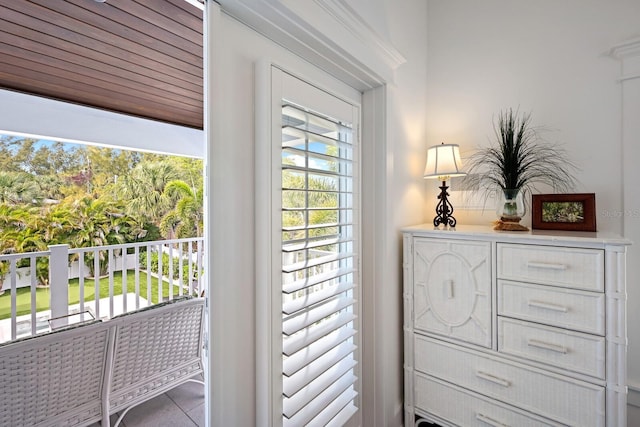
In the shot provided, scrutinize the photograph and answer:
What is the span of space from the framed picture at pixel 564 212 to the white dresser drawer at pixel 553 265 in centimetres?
33

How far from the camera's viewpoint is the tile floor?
185 centimetres

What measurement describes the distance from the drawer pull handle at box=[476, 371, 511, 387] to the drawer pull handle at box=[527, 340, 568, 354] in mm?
221

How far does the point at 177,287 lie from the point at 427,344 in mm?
3109

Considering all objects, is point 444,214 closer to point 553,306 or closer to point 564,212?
point 564,212

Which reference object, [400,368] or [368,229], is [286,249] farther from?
[400,368]

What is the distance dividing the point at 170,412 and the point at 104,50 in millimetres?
2458

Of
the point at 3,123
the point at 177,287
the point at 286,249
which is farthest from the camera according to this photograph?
the point at 177,287

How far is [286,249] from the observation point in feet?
3.23

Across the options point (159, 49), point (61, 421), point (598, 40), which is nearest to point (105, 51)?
point (159, 49)

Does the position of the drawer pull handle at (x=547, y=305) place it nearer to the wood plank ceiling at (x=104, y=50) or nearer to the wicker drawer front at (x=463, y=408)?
the wicker drawer front at (x=463, y=408)

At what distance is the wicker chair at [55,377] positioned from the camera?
1.24m

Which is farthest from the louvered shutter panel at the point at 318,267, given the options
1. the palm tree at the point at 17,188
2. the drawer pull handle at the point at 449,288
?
the palm tree at the point at 17,188

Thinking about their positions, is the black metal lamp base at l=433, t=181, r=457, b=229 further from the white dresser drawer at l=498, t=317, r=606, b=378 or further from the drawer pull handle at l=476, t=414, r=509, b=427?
the drawer pull handle at l=476, t=414, r=509, b=427

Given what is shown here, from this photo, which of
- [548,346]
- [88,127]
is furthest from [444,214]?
[88,127]
